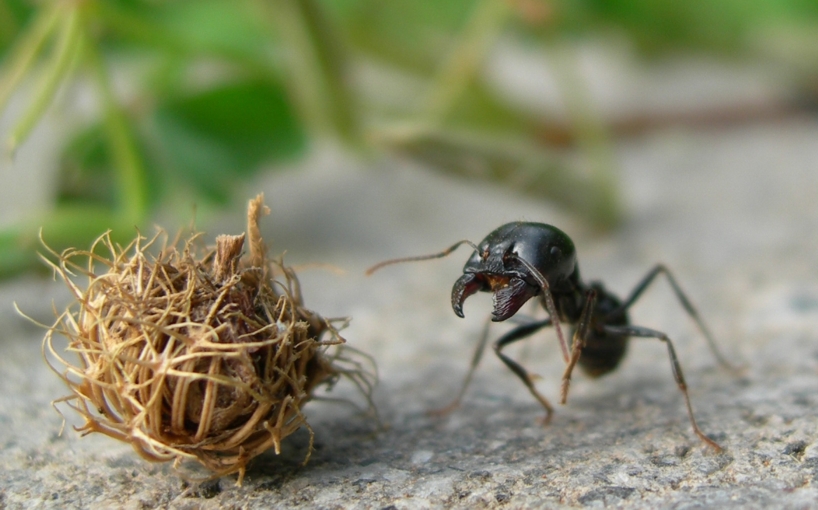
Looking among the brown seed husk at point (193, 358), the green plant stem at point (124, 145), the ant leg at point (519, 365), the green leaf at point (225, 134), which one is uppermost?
the green leaf at point (225, 134)

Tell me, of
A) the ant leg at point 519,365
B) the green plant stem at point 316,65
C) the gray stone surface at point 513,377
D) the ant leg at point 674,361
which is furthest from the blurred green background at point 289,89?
the ant leg at point 674,361

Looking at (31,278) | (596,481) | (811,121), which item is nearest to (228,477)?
(596,481)

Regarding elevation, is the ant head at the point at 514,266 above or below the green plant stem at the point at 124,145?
below

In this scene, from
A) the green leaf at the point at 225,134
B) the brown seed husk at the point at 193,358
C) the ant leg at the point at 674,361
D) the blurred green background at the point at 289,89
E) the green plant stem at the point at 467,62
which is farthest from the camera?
the green plant stem at the point at 467,62

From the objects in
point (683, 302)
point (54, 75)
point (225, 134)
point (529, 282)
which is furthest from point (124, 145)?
point (683, 302)

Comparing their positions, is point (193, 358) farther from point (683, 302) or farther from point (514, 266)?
point (683, 302)

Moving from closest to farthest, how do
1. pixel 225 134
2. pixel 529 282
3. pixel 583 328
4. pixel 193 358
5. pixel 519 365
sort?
pixel 193 358
pixel 529 282
pixel 583 328
pixel 519 365
pixel 225 134

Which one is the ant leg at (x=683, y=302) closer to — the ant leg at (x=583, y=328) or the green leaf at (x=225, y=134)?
the ant leg at (x=583, y=328)

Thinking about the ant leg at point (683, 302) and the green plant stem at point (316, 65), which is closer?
the ant leg at point (683, 302)

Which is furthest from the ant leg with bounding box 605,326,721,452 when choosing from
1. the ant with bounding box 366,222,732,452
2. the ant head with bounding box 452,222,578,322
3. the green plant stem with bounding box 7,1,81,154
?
the green plant stem with bounding box 7,1,81,154
